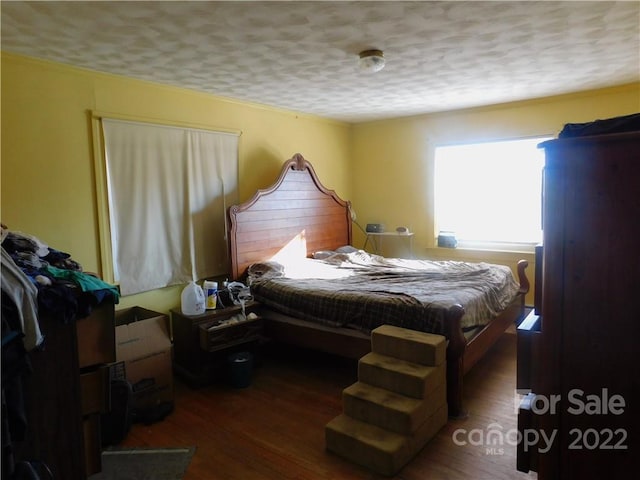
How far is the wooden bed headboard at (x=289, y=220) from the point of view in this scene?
155 inches

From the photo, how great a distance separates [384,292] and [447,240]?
85.2 inches

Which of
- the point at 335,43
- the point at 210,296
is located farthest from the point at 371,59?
the point at 210,296

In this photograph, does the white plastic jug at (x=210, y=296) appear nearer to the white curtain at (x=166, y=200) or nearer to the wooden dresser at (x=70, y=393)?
the white curtain at (x=166, y=200)

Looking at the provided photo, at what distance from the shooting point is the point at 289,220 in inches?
175

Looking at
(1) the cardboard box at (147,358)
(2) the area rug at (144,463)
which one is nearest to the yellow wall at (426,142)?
(1) the cardboard box at (147,358)

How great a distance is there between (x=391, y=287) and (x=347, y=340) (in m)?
0.55

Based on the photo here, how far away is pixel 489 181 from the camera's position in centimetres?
476

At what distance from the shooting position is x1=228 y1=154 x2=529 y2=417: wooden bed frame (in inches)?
104

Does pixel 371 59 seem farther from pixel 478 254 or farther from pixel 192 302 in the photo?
pixel 478 254

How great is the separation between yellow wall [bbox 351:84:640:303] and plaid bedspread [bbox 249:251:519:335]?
1.05 metres

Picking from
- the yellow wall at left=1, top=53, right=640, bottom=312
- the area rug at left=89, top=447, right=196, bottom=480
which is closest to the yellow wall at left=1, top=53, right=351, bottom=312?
the yellow wall at left=1, top=53, right=640, bottom=312

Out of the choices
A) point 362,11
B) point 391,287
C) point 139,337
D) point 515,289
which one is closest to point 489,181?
point 515,289

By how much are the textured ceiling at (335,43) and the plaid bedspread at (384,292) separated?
1.67 meters

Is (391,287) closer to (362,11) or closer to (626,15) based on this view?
(362,11)
